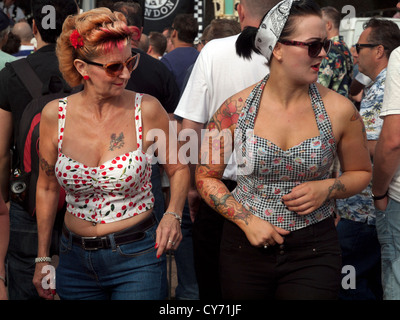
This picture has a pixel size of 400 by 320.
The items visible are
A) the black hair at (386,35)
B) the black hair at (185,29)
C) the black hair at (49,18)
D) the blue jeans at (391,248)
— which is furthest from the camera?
the black hair at (185,29)

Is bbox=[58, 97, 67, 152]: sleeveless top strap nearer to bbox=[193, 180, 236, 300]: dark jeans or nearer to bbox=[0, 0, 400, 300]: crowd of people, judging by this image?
bbox=[0, 0, 400, 300]: crowd of people

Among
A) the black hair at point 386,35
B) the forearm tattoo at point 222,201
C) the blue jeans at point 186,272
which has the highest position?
the black hair at point 386,35

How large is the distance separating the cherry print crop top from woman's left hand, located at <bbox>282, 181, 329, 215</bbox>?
0.70 meters

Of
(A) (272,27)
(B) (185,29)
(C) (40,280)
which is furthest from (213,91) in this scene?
(B) (185,29)

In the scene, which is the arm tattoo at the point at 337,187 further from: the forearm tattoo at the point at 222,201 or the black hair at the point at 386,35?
the black hair at the point at 386,35

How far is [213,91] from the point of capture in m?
3.85

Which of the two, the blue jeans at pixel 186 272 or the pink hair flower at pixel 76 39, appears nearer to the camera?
the pink hair flower at pixel 76 39

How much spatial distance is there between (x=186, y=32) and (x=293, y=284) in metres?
4.25

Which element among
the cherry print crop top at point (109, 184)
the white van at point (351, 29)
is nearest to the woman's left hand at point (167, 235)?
the cherry print crop top at point (109, 184)

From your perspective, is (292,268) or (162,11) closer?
(292,268)

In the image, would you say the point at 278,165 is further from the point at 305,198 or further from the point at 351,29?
the point at 351,29

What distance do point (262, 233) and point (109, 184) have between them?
76 centimetres

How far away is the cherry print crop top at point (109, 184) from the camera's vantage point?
2.91 metres
